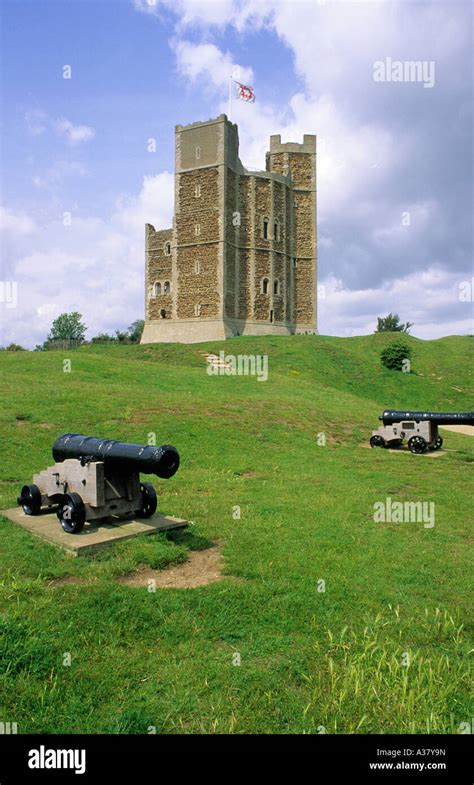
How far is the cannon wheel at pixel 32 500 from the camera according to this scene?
7.29 metres

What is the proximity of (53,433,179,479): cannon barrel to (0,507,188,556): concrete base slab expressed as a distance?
2.58 ft

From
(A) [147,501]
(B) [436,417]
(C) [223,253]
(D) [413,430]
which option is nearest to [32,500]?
(A) [147,501]

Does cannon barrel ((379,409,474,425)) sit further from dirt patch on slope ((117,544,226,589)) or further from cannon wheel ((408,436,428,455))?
dirt patch on slope ((117,544,226,589))

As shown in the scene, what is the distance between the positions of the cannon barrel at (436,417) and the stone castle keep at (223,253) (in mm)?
27544

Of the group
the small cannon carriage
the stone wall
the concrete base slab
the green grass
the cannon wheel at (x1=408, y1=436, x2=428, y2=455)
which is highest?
the stone wall

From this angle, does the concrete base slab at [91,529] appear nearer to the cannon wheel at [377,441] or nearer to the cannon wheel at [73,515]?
the cannon wheel at [73,515]

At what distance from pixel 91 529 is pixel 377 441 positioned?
36.1 ft

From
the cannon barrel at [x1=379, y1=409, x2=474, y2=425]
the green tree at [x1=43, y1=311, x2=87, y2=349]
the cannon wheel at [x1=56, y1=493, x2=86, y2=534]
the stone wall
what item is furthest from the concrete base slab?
the green tree at [x1=43, y1=311, x2=87, y2=349]

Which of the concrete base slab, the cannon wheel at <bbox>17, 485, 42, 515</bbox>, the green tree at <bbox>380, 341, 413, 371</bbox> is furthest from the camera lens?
the green tree at <bbox>380, 341, 413, 371</bbox>

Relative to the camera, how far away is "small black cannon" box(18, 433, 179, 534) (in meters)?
6.11

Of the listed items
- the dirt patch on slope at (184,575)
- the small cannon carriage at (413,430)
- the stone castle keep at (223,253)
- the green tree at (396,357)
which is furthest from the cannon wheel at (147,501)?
the stone castle keep at (223,253)

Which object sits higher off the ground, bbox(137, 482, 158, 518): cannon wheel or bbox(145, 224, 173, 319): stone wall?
bbox(145, 224, 173, 319): stone wall

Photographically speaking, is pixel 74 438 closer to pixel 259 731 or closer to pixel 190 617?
pixel 190 617

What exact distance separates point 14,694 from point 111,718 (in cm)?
76
